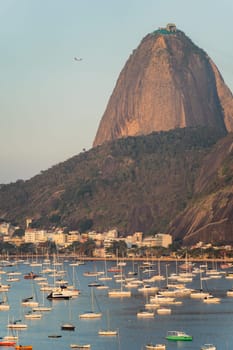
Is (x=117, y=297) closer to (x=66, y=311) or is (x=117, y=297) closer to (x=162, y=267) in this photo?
(x=66, y=311)

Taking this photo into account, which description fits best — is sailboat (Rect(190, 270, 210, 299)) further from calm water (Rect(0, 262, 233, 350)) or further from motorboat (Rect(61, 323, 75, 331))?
motorboat (Rect(61, 323, 75, 331))

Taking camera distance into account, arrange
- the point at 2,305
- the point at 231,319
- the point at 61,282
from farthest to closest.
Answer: the point at 61,282 < the point at 2,305 < the point at 231,319

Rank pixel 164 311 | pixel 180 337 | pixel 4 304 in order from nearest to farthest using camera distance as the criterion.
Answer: pixel 180 337, pixel 164 311, pixel 4 304

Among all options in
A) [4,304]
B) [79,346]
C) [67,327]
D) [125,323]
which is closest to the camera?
[79,346]

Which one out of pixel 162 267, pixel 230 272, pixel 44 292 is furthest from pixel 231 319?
pixel 162 267

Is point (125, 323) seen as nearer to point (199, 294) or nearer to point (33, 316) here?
point (33, 316)

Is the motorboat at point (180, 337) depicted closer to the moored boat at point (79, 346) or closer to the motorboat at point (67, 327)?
the moored boat at point (79, 346)

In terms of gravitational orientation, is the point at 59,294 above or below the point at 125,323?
above

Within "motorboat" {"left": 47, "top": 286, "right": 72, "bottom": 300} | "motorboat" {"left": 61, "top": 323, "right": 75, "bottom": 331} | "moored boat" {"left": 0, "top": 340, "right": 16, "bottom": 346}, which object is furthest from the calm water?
"moored boat" {"left": 0, "top": 340, "right": 16, "bottom": 346}

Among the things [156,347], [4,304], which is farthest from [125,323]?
[4,304]
